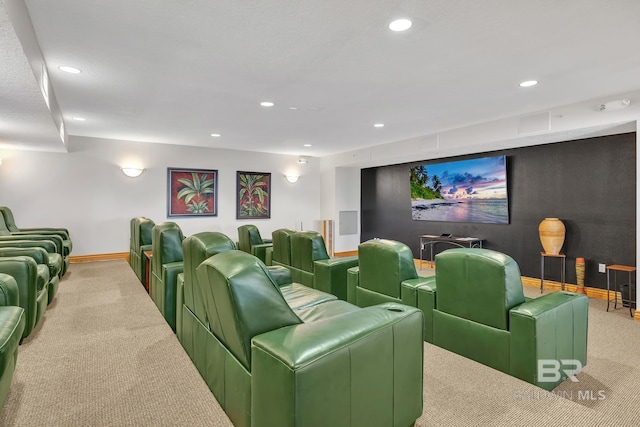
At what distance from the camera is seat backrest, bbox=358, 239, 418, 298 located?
10.3 feet

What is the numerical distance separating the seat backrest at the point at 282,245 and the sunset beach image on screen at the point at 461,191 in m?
3.55

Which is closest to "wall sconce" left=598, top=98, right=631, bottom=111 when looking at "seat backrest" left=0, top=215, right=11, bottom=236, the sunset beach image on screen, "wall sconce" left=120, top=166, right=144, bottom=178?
the sunset beach image on screen

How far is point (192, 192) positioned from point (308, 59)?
17.6 feet

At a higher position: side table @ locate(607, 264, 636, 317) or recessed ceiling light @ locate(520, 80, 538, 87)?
recessed ceiling light @ locate(520, 80, 538, 87)

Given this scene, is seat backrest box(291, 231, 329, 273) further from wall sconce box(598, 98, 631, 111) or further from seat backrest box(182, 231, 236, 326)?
wall sconce box(598, 98, 631, 111)

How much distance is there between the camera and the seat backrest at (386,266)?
3.15 m

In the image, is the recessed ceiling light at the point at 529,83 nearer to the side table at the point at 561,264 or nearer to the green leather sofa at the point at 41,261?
the side table at the point at 561,264

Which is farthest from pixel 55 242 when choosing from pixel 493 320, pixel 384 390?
pixel 493 320

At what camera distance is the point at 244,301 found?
5.01 feet

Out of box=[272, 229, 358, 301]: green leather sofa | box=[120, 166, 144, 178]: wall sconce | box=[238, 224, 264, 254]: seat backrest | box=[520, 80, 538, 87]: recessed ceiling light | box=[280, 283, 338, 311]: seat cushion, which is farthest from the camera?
box=[120, 166, 144, 178]: wall sconce

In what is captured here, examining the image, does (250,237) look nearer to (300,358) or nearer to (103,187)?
(103,187)

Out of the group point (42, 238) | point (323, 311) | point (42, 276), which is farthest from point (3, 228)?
point (323, 311)

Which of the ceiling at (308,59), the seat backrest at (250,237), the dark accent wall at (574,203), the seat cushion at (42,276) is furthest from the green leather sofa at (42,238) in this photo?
the dark accent wall at (574,203)

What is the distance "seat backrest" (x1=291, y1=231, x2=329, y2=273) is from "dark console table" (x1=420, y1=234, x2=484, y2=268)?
3021 millimetres
